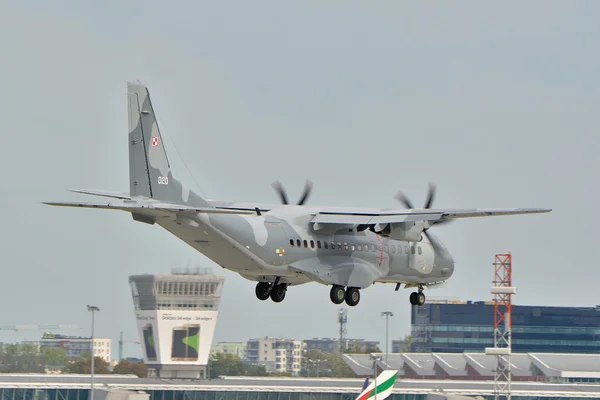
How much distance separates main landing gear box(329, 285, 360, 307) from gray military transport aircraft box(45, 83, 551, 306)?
1.8 inches

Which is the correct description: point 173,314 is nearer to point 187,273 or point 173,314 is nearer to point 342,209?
point 187,273

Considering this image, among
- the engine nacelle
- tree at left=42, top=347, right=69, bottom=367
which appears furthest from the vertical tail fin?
tree at left=42, top=347, right=69, bottom=367

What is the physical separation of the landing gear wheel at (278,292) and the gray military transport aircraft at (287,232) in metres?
0.05

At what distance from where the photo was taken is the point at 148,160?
51.3 meters

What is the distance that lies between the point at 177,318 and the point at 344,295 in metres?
95.5

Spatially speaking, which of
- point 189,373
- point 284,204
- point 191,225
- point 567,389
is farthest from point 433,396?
point 191,225

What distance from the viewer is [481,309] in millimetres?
199875

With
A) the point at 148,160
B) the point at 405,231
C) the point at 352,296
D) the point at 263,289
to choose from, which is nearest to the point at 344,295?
the point at 352,296

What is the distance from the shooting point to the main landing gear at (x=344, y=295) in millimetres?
56031

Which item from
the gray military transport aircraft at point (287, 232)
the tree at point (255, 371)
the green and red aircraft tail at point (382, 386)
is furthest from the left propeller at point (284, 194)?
the tree at point (255, 371)

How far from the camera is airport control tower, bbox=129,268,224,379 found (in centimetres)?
14488

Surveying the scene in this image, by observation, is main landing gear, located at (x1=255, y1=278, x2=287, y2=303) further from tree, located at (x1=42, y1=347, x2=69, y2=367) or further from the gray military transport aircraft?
tree, located at (x1=42, y1=347, x2=69, y2=367)

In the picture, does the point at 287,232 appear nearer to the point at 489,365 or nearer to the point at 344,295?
the point at 344,295

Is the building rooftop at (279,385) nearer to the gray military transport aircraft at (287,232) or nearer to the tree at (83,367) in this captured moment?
the tree at (83,367)
